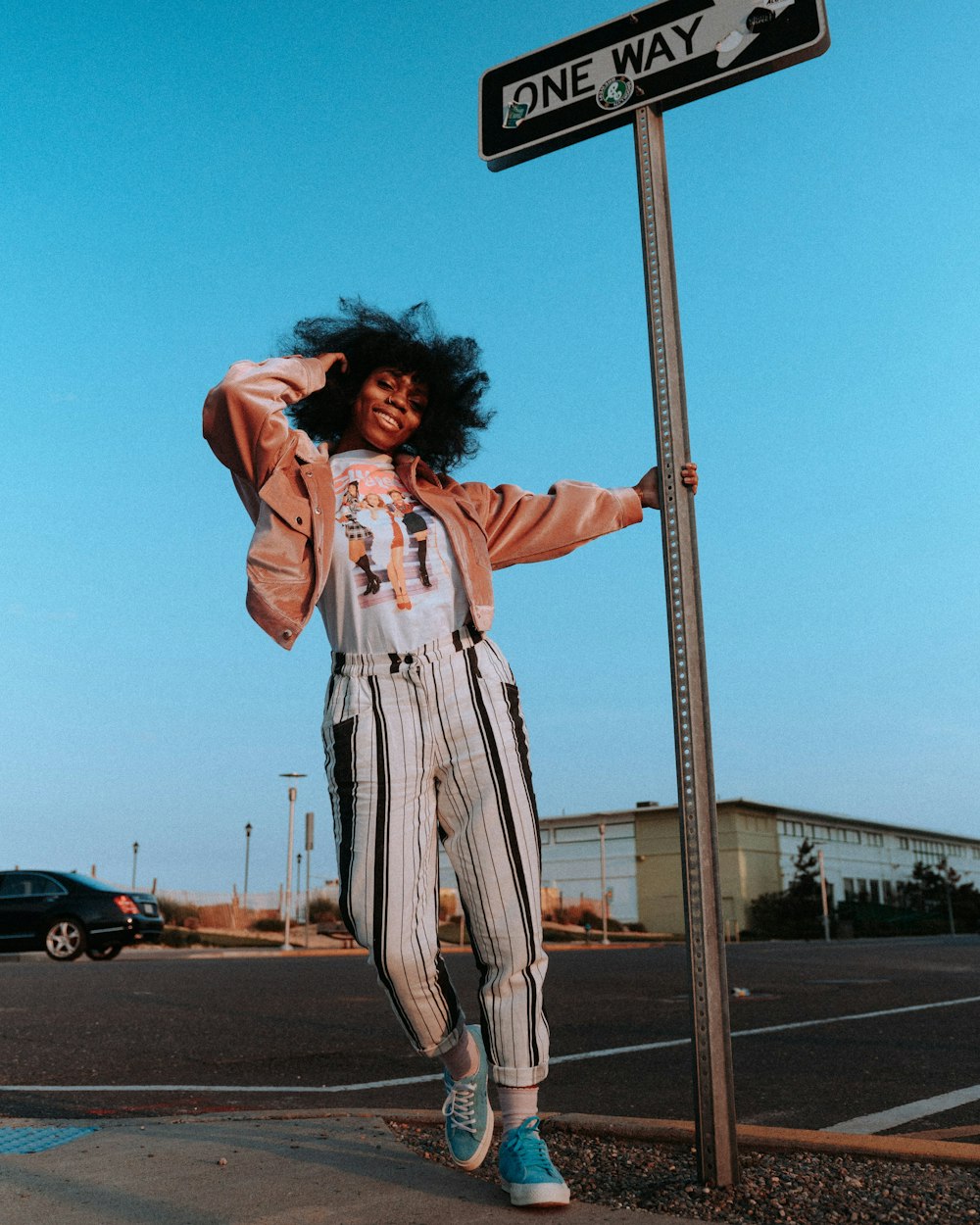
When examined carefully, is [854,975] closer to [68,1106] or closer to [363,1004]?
[363,1004]

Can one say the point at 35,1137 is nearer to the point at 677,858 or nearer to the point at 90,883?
the point at 90,883

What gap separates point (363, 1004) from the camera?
860 centimetres

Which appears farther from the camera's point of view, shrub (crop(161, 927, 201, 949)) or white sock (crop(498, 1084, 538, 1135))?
shrub (crop(161, 927, 201, 949))

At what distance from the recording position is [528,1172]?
239 centimetres

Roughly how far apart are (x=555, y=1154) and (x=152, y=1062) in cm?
339

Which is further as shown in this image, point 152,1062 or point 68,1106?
point 152,1062

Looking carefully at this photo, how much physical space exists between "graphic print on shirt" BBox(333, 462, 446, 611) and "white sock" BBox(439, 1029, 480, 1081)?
41.6 inches

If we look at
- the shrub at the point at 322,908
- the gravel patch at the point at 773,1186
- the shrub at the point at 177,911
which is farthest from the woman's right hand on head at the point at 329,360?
the shrub at the point at 322,908

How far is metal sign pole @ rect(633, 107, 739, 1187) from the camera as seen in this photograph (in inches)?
101

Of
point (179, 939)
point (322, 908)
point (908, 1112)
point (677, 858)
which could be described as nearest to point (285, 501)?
point (908, 1112)

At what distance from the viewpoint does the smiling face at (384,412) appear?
322 centimetres

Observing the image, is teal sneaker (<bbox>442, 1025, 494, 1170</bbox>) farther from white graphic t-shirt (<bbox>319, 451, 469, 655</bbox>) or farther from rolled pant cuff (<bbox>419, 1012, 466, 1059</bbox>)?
white graphic t-shirt (<bbox>319, 451, 469, 655</bbox>)

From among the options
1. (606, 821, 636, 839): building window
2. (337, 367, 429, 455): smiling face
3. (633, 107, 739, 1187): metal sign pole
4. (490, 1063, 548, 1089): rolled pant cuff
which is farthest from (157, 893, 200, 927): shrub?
(633, 107, 739, 1187): metal sign pole

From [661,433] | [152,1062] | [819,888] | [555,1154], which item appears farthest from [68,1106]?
[819,888]
